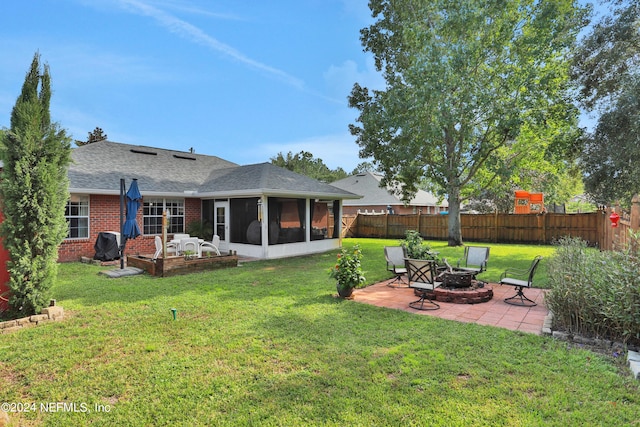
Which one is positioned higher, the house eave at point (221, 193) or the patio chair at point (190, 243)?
the house eave at point (221, 193)

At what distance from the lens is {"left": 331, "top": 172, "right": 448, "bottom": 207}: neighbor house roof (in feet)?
100

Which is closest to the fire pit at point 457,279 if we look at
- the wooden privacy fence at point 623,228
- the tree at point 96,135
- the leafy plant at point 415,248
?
the leafy plant at point 415,248

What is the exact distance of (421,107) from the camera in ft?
47.3

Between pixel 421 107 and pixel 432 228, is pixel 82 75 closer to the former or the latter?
pixel 421 107

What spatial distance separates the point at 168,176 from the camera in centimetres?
1572

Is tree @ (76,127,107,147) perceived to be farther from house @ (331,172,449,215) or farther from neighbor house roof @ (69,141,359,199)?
house @ (331,172,449,215)

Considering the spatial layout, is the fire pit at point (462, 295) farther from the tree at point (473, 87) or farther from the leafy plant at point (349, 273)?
the tree at point (473, 87)

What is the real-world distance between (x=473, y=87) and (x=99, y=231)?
53.0ft

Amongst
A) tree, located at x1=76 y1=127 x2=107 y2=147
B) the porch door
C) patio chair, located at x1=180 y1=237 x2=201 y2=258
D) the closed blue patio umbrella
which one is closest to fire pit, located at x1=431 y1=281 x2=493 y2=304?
patio chair, located at x1=180 y1=237 x2=201 y2=258

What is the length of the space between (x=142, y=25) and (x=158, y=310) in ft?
32.5

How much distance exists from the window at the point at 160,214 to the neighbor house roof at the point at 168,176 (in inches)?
26.4

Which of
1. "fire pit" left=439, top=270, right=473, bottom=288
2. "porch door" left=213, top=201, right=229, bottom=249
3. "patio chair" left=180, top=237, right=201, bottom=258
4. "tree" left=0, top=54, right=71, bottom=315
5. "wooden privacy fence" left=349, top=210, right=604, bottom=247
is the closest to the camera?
"tree" left=0, top=54, right=71, bottom=315

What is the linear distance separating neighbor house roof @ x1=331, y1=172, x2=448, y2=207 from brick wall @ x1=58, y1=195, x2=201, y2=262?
18.8 m

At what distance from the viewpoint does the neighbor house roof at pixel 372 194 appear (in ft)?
100
